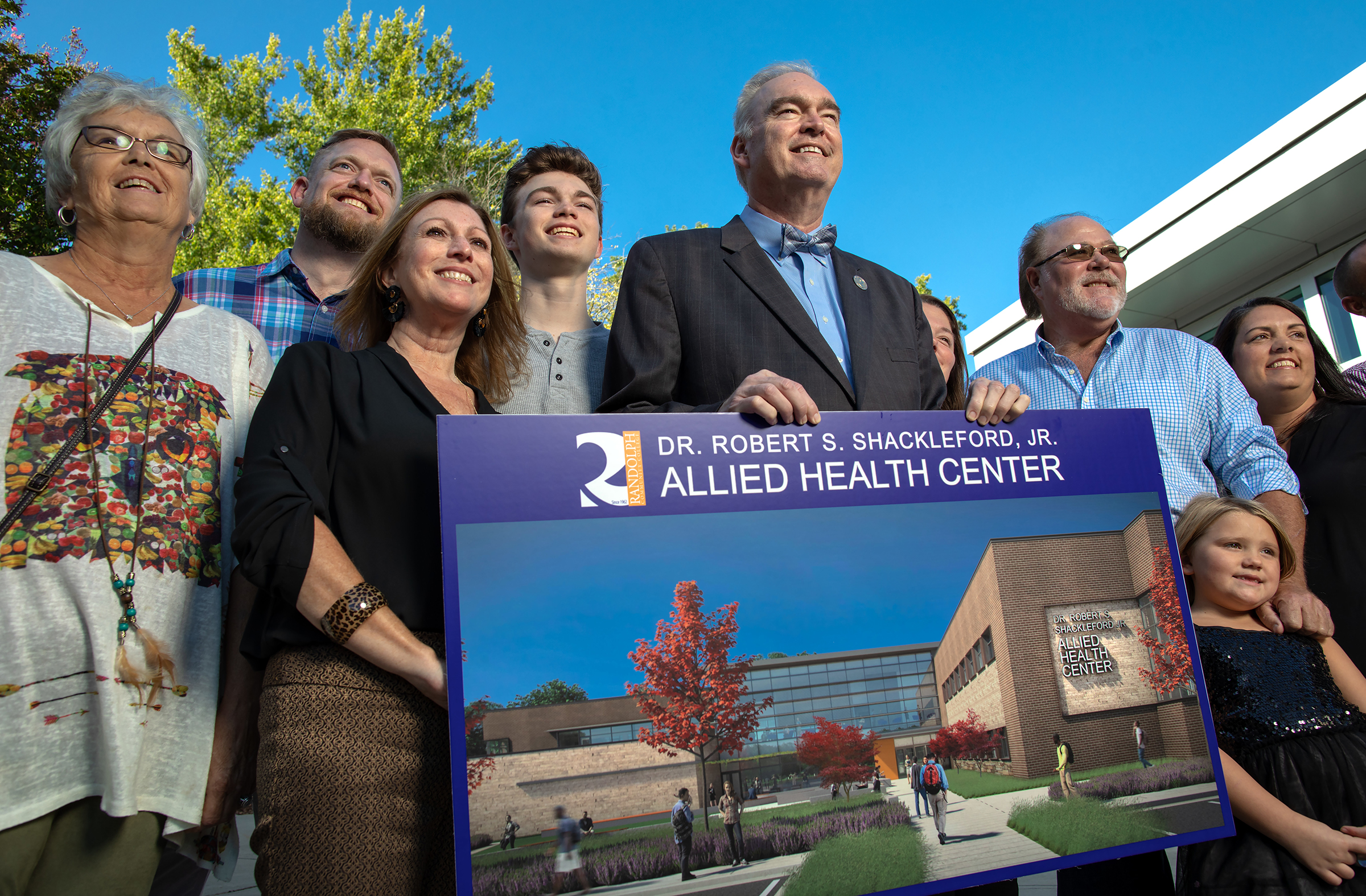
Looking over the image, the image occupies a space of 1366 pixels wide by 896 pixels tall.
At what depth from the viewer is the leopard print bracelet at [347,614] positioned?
63.9 inches

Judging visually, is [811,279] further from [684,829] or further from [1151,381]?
[684,829]

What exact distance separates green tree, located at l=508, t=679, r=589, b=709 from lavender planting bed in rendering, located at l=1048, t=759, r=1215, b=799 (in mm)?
1052

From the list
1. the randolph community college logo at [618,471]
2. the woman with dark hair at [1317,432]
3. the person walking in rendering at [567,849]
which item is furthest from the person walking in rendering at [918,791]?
the woman with dark hair at [1317,432]

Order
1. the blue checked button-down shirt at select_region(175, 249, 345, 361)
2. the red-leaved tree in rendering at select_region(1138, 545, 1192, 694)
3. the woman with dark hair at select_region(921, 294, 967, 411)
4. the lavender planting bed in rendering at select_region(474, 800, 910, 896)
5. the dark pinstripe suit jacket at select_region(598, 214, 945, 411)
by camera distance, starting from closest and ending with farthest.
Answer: the lavender planting bed in rendering at select_region(474, 800, 910, 896) < the red-leaved tree in rendering at select_region(1138, 545, 1192, 694) < the dark pinstripe suit jacket at select_region(598, 214, 945, 411) < the blue checked button-down shirt at select_region(175, 249, 345, 361) < the woman with dark hair at select_region(921, 294, 967, 411)

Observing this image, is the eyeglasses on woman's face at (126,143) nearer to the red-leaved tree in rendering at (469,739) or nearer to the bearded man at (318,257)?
the bearded man at (318,257)

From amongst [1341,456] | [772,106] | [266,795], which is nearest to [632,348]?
[772,106]

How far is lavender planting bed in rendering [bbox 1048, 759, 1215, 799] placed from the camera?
179 cm

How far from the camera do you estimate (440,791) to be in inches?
67.1

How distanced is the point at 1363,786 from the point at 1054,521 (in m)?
1.35

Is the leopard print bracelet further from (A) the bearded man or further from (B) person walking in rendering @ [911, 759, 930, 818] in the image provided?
(A) the bearded man

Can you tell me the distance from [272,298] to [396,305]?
1584 mm

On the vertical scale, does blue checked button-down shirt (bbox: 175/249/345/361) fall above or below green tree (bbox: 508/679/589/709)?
above

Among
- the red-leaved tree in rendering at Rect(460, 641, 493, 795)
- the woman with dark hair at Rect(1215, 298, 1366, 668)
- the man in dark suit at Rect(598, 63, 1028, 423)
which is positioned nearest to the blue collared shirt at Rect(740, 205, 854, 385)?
the man in dark suit at Rect(598, 63, 1028, 423)

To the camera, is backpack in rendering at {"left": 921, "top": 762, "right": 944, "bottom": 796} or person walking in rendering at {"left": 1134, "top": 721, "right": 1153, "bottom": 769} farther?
person walking in rendering at {"left": 1134, "top": 721, "right": 1153, "bottom": 769}
